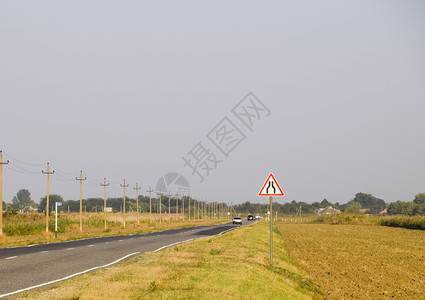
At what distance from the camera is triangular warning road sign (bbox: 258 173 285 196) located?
1716 centimetres

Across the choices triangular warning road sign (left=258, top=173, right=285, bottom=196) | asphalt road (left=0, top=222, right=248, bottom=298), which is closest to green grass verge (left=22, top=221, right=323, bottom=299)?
asphalt road (left=0, top=222, right=248, bottom=298)

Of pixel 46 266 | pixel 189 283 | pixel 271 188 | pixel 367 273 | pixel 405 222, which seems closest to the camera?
pixel 189 283

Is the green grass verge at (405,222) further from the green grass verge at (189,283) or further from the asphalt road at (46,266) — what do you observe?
the green grass verge at (189,283)

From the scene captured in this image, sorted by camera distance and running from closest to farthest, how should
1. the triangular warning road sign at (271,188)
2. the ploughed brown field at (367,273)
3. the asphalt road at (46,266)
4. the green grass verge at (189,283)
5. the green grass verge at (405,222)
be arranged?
1. the green grass verge at (189,283)
2. the asphalt road at (46,266)
3. the ploughed brown field at (367,273)
4. the triangular warning road sign at (271,188)
5. the green grass verge at (405,222)

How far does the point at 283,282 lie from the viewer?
48.4 feet

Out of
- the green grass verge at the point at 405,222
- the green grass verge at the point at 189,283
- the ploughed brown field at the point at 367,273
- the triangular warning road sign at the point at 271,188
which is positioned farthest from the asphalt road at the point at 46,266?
the green grass verge at the point at 405,222

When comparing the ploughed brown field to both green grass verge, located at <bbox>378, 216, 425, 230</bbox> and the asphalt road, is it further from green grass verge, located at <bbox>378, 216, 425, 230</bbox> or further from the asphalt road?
green grass verge, located at <bbox>378, 216, 425, 230</bbox>

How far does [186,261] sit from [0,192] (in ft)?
88.6

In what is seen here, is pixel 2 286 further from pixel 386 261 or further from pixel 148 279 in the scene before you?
pixel 386 261

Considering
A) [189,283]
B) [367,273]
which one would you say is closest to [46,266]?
[189,283]

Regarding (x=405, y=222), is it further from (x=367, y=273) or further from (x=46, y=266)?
(x=46, y=266)

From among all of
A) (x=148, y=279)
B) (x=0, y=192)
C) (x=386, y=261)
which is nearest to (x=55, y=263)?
(x=148, y=279)

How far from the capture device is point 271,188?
1731 centimetres

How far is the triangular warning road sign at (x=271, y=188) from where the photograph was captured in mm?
17156
